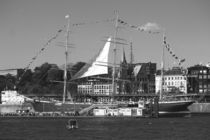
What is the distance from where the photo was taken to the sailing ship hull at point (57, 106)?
374ft

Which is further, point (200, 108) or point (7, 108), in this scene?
point (200, 108)

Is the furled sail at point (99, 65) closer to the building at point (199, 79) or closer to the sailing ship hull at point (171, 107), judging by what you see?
the sailing ship hull at point (171, 107)

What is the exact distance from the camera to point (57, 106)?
11694 cm

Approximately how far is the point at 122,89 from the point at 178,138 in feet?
370

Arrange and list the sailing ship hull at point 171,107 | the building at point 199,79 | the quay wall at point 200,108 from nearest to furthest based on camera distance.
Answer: the sailing ship hull at point 171,107
the quay wall at point 200,108
the building at point 199,79

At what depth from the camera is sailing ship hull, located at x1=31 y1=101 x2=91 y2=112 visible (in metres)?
114

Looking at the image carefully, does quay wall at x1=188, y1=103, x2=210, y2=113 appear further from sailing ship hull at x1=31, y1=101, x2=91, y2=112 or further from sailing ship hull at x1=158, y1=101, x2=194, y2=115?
sailing ship hull at x1=31, y1=101, x2=91, y2=112

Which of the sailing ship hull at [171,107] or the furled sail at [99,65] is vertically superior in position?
the furled sail at [99,65]

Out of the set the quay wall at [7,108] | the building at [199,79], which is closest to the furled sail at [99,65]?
the quay wall at [7,108]

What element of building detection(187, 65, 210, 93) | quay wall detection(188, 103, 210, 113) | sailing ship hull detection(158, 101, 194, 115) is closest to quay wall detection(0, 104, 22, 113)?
quay wall detection(188, 103, 210, 113)

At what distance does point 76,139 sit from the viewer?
54.2m

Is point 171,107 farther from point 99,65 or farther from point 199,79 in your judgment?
point 199,79

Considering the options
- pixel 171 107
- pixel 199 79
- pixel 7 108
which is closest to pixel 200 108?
pixel 199 79

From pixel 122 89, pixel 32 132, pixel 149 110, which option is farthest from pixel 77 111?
pixel 122 89
